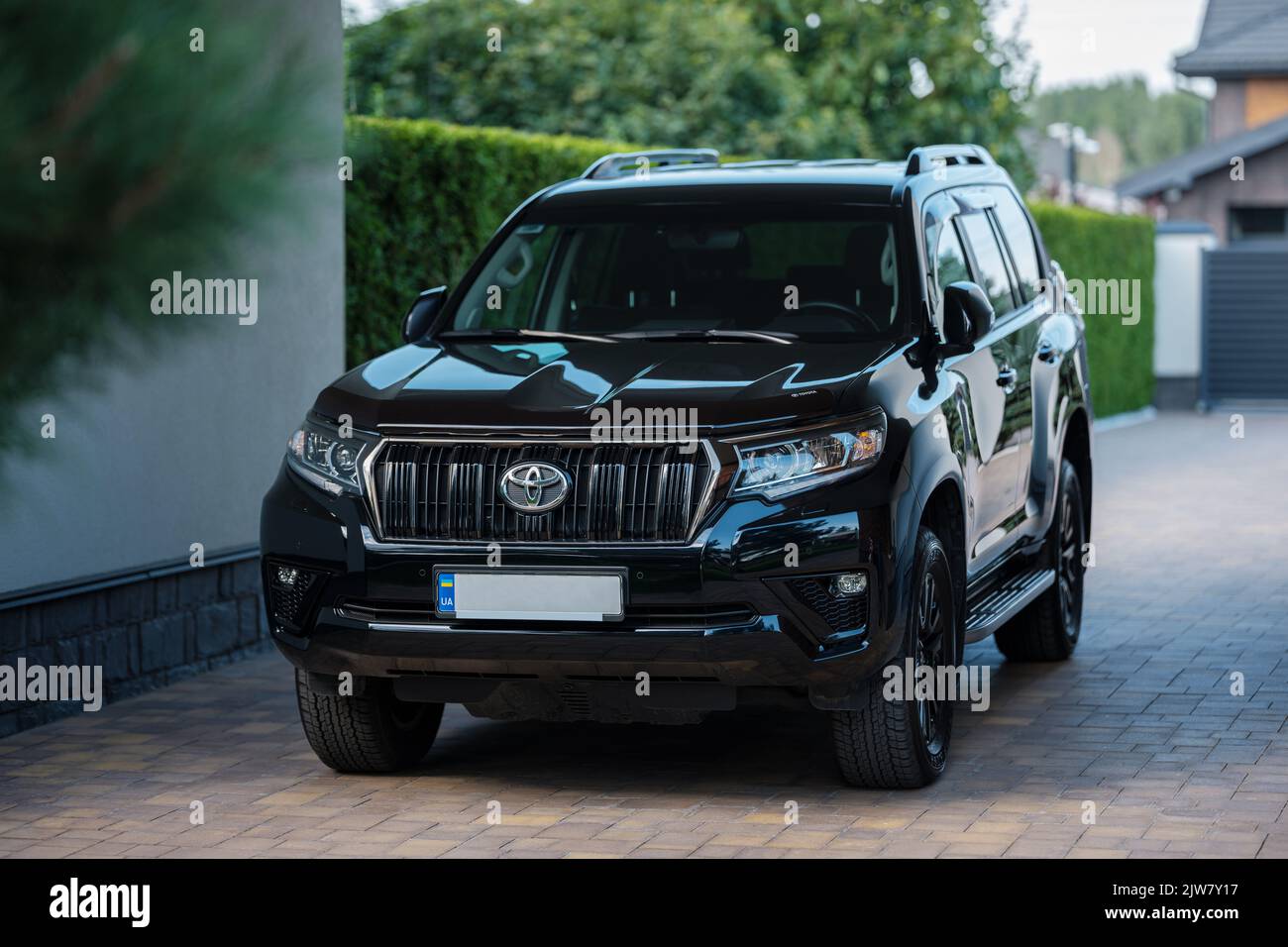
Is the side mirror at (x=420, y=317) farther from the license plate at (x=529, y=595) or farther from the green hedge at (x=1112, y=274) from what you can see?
the green hedge at (x=1112, y=274)

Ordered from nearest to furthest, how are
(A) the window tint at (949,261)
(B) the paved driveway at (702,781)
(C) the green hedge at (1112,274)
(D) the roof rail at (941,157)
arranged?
1. (B) the paved driveway at (702,781)
2. (A) the window tint at (949,261)
3. (D) the roof rail at (941,157)
4. (C) the green hedge at (1112,274)

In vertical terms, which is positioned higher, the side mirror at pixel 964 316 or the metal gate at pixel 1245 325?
the side mirror at pixel 964 316

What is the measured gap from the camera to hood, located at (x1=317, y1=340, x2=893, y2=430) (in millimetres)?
6102

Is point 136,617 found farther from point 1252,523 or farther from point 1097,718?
point 1252,523

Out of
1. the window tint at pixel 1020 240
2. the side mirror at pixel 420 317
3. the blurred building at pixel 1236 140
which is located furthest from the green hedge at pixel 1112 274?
the side mirror at pixel 420 317

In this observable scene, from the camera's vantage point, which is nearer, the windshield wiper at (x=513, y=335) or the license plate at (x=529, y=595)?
the license plate at (x=529, y=595)

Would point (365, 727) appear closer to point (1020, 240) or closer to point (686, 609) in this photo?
point (686, 609)

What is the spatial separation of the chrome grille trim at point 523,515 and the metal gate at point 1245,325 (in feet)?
75.6

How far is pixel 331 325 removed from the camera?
988cm

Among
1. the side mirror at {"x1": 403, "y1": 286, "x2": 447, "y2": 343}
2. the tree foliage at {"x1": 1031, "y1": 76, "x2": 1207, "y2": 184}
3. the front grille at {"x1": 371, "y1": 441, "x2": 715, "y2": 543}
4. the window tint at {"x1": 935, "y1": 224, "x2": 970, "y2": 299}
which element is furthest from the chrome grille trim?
the tree foliage at {"x1": 1031, "y1": 76, "x2": 1207, "y2": 184}

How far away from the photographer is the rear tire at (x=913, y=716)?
6273 millimetres

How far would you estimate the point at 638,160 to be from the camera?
27.5ft

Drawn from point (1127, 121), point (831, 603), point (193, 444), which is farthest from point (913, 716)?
point (1127, 121)

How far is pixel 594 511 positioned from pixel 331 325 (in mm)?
4201
